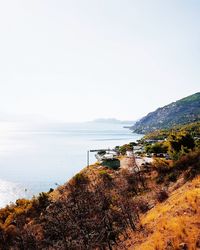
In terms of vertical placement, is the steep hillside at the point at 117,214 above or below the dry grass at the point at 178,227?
below

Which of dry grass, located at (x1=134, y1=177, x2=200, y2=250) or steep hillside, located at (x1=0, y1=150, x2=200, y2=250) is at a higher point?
dry grass, located at (x1=134, y1=177, x2=200, y2=250)

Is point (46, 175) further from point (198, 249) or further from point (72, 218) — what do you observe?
point (198, 249)

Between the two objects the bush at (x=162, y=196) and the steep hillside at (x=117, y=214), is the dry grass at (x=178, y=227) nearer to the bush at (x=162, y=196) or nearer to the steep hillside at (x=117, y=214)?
the steep hillside at (x=117, y=214)

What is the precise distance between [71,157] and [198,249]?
16280 centimetres

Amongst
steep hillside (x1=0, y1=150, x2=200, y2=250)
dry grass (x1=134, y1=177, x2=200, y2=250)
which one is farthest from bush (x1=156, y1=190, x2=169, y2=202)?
dry grass (x1=134, y1=177, x2=200, y2=250)

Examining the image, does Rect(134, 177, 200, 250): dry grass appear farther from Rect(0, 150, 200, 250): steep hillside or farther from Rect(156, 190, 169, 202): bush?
Rect(156, 190, 169, 202): bush

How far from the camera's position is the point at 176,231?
1955 cm

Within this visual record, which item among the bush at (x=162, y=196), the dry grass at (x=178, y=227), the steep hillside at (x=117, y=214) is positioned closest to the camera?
the dry grass at (x=178, y=227)

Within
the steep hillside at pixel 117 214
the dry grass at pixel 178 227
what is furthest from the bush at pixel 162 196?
the dry grass at pixel 178 227

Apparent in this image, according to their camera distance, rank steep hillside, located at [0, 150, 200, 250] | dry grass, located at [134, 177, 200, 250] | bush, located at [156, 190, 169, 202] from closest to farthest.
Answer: dry grass, located at [134, 177, 200, 250]
steep hillside, located at [0, 150, 200, 250]
bush, located at [156, 190, 169, 202]

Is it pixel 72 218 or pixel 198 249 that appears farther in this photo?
pixel 72 218

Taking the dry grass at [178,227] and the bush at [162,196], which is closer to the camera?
the dry grass at [178,227]

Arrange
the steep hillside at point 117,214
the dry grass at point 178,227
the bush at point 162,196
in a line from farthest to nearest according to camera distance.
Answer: the bush at point 162,196, the steep hillside at point 117,214, the dry grass at point 178,227

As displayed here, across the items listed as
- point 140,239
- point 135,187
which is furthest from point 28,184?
point 140,239
